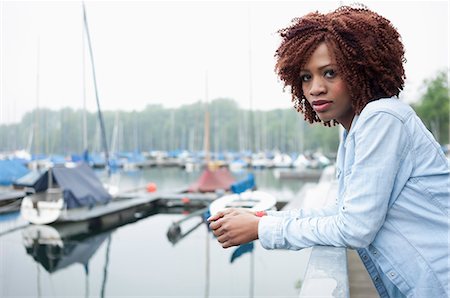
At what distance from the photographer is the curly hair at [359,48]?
112 centimetres

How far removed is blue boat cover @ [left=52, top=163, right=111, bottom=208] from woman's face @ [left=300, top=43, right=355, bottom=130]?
31.8 feet

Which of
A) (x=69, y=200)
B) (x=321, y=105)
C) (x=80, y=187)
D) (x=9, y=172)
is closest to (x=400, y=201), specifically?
(x=321, y=105)

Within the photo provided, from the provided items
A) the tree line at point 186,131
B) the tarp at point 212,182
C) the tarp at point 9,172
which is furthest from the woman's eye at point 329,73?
the tree line at point 186,131

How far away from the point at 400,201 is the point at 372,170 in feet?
0.34

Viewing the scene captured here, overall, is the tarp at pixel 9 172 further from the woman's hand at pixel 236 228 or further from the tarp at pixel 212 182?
the woman's hand at pixel 236 228

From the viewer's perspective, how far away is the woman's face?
45.5 inches

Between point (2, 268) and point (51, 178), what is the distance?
348 centimetres

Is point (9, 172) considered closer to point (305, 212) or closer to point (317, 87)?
point (305, 212)

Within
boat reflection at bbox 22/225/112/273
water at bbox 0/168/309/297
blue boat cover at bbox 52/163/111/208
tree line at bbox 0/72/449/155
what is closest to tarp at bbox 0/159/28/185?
tree line at bbox 0/72/449/155

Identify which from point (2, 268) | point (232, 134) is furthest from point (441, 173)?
point (232, 134)

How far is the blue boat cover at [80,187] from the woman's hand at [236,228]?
958 centimetres

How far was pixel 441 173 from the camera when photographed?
101 centimetres

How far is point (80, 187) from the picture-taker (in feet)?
34.5

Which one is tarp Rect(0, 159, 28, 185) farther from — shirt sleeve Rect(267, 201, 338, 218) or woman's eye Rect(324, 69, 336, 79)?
woman's eye Rect(324, 69, 336, 79)
